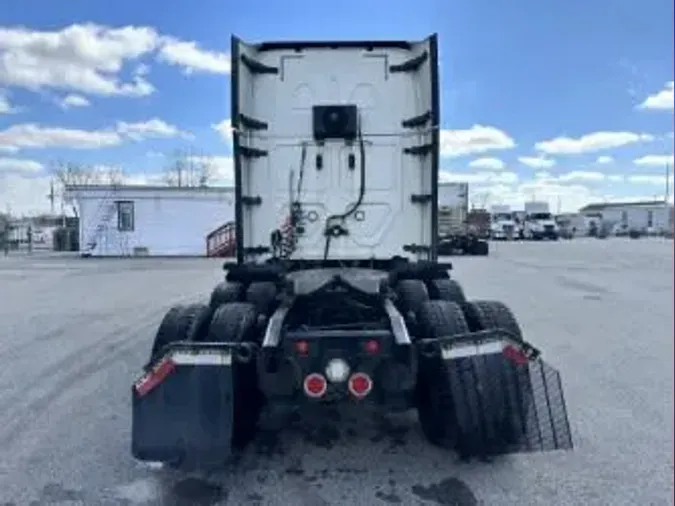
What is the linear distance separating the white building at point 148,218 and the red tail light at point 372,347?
28.0m

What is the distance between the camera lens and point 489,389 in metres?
3.83

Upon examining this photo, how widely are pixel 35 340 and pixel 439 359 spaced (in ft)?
22.4

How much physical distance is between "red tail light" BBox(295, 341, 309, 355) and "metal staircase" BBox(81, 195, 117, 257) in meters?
29.7

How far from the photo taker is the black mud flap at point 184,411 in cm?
376

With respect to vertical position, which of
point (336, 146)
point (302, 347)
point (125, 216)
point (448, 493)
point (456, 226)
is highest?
point (336, 146)

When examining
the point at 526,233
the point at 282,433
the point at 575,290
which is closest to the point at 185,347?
the point at 282,433

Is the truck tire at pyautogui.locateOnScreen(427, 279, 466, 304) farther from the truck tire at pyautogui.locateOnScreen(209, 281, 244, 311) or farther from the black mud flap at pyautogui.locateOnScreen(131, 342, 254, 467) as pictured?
the black mud flap at pyautogui.locateOnScreen(131, 342, 254, 467)

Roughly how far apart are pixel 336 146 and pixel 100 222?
2813cm

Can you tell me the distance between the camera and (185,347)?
12.5 feet

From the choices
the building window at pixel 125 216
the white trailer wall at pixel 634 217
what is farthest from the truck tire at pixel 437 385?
the white trailer wall at pixel 634 217

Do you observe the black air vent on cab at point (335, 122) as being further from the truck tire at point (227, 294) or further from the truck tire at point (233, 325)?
the truck tire at point (233, 325)

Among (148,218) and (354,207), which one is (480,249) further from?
(354,207)

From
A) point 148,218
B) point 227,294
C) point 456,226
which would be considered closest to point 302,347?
point 227,294

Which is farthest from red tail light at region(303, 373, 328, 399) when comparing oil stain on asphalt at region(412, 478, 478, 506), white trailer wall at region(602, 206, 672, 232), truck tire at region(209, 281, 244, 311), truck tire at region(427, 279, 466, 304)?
white trailer wall at region(602, 206, 672, 232)
